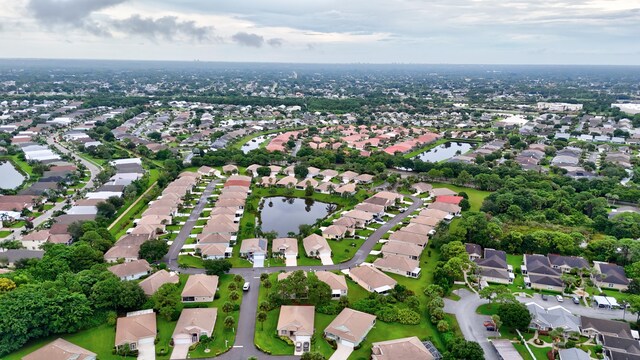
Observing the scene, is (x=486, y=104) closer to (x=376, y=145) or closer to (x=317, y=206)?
(x=376, y=145)

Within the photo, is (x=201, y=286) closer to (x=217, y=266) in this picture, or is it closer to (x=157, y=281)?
(x=217, y=266)

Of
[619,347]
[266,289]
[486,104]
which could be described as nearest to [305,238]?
[266,289]

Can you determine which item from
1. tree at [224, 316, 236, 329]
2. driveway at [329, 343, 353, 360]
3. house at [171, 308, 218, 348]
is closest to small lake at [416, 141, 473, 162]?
driveway at [329, 343, 353, 360]

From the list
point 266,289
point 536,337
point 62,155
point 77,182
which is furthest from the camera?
point 62,155

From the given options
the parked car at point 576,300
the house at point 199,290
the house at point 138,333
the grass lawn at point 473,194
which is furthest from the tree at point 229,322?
the grass lawn at point 473,194

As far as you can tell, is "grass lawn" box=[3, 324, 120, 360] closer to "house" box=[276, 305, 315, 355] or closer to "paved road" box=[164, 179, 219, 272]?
"paved road" box=[164, 179, 219, 272]

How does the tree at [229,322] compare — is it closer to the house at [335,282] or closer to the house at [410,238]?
the house at [335,282]
